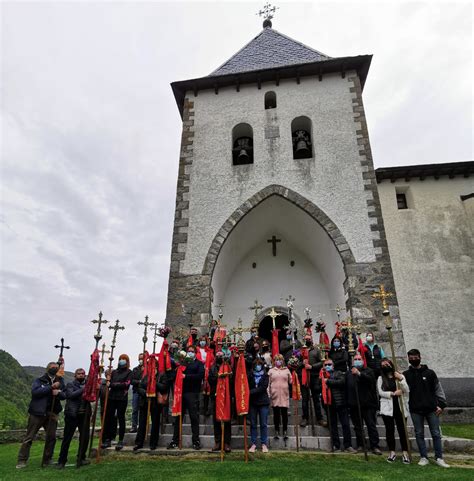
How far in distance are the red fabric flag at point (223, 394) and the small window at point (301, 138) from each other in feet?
24.8

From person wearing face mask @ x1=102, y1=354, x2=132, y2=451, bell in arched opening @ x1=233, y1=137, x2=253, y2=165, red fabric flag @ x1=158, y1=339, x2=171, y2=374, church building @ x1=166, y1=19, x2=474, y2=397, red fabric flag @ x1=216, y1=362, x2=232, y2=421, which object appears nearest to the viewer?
red fabric flag @ x1=216, y1=362, x2=232, y2=421

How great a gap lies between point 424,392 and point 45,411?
559 centimetres

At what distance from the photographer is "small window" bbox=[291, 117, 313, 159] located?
37.8 feet

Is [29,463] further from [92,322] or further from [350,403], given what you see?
[350,403]

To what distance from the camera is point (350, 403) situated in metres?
5.82

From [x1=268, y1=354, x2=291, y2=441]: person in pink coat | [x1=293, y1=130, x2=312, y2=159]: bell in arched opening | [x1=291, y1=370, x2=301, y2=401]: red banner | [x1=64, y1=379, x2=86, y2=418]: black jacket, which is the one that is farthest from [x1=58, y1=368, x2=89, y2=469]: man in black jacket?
[x1=293, y1=130, x2=312, y2=159]: bell in arched opening

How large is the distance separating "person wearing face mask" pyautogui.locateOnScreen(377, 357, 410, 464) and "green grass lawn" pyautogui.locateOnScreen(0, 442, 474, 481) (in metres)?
0.35

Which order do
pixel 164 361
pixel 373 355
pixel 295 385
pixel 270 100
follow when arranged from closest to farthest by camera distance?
pixel 295 385
pixel 164 361
pixel 373 355
pixel 270 100

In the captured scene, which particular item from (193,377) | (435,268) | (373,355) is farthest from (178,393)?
(435,268)

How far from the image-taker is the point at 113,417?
6.29m

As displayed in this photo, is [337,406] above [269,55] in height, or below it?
below

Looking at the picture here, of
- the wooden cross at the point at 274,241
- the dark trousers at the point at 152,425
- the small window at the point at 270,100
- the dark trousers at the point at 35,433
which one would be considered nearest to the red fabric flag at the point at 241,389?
the dark trousers at the point at 152,425

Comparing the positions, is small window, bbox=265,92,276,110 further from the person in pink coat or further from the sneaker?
the sneaker

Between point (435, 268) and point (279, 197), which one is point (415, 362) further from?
point (435, 268)
